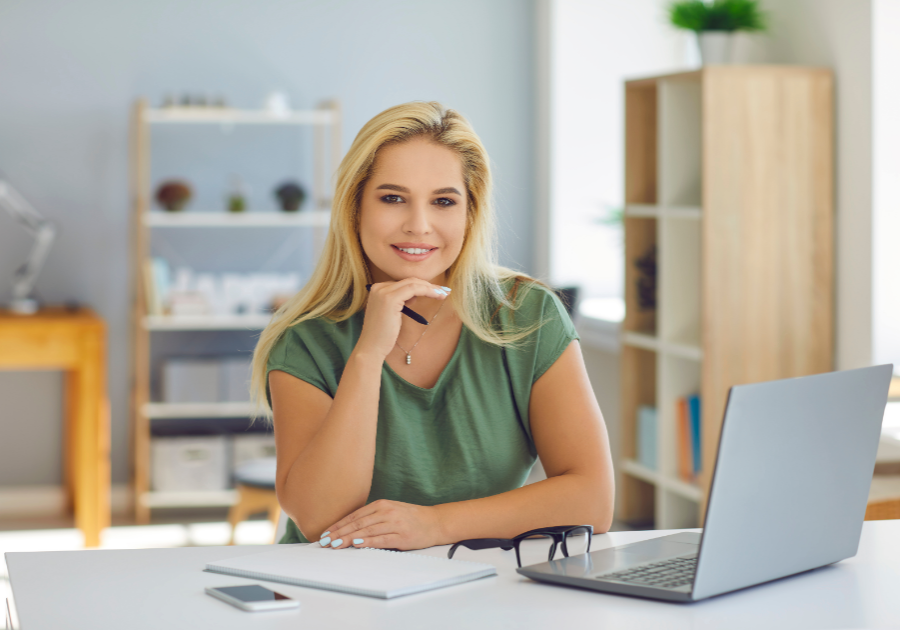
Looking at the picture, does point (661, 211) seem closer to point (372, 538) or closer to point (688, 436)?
point (688, 436)

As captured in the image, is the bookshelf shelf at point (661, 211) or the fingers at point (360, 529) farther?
the bookshelf shelf at point (661, 211)

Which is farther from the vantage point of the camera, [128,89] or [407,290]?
[128,89]

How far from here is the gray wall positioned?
157 inches

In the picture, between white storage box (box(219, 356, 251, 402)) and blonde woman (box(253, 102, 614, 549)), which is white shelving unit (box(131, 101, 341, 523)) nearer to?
white storage box (box(219, 356, 251, 402))

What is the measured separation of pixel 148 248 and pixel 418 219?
2.95 m

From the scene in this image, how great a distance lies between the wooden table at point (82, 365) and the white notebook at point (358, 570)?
8.81 ft

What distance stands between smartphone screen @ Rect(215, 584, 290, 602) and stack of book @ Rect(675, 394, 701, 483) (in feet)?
7.72

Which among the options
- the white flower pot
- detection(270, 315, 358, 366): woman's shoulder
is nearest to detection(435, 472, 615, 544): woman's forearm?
detection(270, 315, 358, 366): woman's shoulder

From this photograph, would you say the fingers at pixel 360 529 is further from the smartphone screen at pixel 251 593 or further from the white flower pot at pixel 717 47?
the white flower pot at pixel 717 47

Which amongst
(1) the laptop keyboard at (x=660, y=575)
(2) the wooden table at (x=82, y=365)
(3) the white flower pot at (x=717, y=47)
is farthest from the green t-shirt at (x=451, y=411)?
(2) the wooden table at (x=82, y=365)

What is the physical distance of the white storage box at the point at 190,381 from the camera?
397 cm

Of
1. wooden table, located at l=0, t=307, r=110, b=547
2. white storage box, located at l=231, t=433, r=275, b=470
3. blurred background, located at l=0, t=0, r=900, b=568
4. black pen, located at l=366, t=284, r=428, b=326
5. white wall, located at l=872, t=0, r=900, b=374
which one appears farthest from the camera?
white storage box, located at l=231, t=433, r=275, b=470

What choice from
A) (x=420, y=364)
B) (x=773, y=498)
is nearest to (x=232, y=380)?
(x=420, y=364)

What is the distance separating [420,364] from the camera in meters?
1.53
